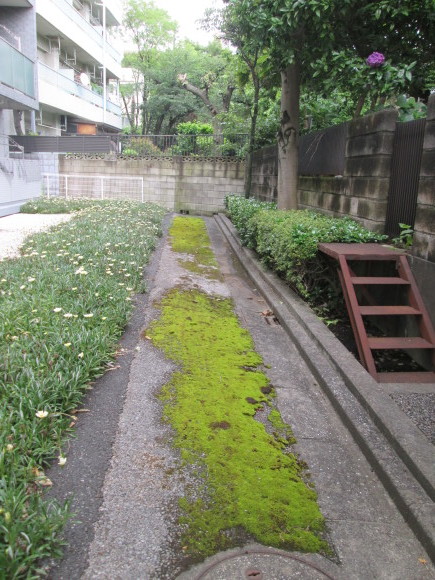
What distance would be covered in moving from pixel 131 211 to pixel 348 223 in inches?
284

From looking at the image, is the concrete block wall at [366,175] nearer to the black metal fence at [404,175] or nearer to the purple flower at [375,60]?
the black metal fence at [404,175]

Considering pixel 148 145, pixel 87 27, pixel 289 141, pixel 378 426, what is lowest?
pixel 378 426

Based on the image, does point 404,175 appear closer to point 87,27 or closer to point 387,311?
point 387,311

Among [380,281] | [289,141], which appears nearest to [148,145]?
[289,141]

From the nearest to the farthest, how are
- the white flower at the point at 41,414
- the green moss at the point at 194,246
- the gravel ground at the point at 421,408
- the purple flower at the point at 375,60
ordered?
the white flower at the point at 41,414 → the gravel ground at the point at 421,408 → the purple flower at the point at 375,60 → the green moss at the point at 194,246

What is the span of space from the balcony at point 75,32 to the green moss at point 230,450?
18072mm

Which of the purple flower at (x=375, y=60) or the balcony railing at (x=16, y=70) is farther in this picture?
the balcony railing at (x=16, y=70)

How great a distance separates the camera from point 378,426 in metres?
2.87

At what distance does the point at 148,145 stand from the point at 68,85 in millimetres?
5719

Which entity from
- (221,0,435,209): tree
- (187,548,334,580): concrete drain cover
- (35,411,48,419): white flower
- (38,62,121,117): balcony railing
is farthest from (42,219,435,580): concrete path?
(38,62,121,117): balcony railing

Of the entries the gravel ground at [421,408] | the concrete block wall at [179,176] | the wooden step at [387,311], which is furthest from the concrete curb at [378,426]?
the concrete block wall at [179,176]

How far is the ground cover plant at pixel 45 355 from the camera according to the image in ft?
6.06

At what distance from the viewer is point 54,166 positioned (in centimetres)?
1723

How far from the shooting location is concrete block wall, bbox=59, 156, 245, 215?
1688 cm
